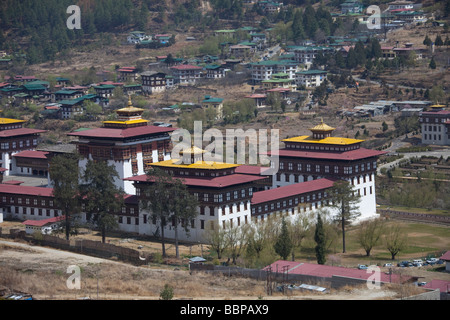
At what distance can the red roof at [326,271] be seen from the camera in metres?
74.4

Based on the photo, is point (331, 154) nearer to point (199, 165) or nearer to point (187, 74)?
point (199, 165)

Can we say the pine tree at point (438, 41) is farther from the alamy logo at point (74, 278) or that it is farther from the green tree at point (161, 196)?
the alamy logo at point (74, 278)

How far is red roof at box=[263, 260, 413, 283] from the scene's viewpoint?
7444cm

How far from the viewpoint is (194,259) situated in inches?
3322

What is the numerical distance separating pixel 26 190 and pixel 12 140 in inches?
1069

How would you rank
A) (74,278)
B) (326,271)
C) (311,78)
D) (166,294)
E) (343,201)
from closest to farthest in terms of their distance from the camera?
1. (166,294)
2. (326,271)
3. (74,278)
4. (343,201)
5. (311,78)

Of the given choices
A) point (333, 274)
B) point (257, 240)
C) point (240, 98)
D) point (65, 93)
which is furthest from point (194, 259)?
Result: point (65, 93)

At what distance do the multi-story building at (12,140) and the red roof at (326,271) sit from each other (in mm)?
60187

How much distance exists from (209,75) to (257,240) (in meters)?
115

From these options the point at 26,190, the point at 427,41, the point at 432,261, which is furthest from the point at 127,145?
the point at 427,41

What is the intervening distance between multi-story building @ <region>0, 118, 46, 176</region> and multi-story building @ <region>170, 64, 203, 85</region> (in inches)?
2572

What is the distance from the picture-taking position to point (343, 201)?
94.0 meters

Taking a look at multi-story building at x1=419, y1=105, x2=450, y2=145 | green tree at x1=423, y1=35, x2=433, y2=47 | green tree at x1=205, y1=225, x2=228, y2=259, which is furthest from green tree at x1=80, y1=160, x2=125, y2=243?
green tree at x1=423, y1=35, x2=433, y2=47

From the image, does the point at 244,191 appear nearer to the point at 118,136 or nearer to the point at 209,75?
the point at 118,136
